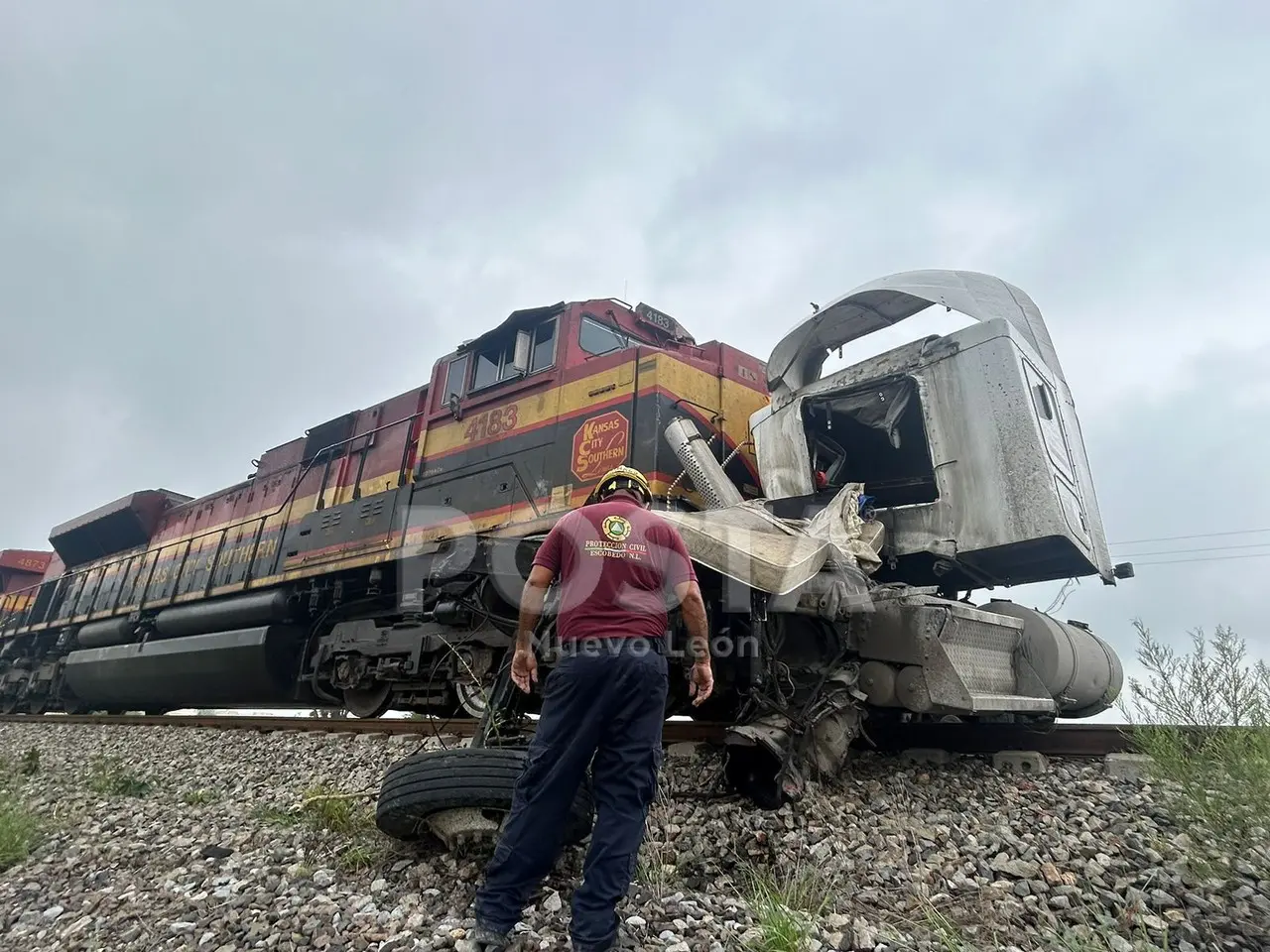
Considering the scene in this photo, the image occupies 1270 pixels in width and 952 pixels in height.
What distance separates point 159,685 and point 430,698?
5534 mm

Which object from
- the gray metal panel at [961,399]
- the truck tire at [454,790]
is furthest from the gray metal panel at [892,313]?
the truck tire at [454,790]

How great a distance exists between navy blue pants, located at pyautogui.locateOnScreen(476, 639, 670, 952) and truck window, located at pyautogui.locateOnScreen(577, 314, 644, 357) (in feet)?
13.2

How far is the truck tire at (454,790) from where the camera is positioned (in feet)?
8.98

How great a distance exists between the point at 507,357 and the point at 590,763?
4.72 m

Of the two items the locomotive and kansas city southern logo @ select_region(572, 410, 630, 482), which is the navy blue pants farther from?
kansas city southern logo @ select_region(572, 410, 630, 482)

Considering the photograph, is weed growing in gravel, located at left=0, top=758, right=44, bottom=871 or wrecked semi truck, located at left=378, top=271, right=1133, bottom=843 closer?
wrecked semi truck, located at left=378, top=271, right=1133, bottom=843

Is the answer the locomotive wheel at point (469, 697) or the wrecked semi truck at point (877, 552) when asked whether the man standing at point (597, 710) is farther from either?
the locomotive wheel at point (469, 697)

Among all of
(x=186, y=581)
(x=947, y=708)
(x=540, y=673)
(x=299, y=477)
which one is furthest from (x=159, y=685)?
(x=947, y=708)

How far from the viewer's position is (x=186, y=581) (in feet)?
32.7

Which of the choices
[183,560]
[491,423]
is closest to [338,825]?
[491,423]

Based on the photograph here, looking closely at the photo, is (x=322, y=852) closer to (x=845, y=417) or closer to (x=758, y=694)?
(x=758, y=694)

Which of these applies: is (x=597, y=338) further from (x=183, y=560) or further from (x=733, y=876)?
(x=183, y=560)

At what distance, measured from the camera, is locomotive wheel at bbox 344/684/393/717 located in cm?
681

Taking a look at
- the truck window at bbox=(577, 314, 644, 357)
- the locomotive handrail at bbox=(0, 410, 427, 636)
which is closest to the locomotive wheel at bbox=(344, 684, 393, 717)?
the locomotive handrail at bbox=(0, 410, 427, 636)
